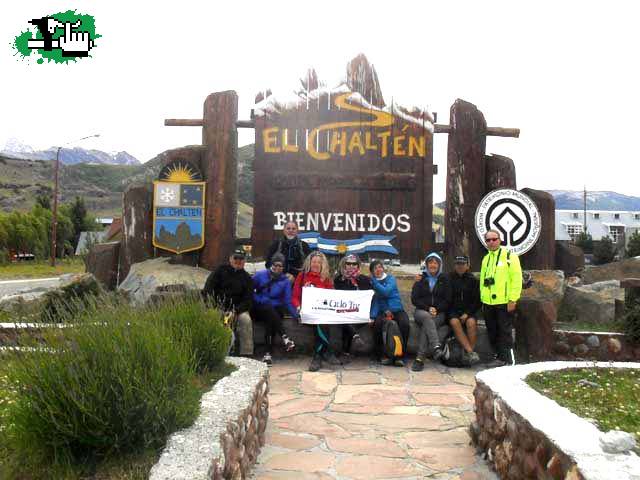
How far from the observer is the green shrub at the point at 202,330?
4.55 meters

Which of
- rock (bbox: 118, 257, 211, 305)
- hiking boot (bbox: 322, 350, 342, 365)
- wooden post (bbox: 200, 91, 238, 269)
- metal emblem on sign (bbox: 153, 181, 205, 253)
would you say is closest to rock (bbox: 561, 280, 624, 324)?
hiking boot (bbox: 322, 350, 342, 365)

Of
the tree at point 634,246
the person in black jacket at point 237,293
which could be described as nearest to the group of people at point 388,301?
the person in black jacket at point 237,293

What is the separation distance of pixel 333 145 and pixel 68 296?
361 cm

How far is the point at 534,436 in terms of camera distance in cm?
309

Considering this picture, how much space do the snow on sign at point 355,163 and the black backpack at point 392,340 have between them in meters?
1.48

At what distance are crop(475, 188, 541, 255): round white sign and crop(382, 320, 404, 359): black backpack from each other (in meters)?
1.80

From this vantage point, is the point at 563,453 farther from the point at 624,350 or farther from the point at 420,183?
the point at 420,183

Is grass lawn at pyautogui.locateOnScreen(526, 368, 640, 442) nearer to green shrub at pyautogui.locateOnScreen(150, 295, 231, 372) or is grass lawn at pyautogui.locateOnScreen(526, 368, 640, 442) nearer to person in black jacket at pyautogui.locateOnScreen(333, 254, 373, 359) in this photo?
green shrub at pyautogui.locateOnScreen(150, 295, 231, 372)

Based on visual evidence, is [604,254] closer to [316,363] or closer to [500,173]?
[500,173]

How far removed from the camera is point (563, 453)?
8.84 ft

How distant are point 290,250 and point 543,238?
311 cm

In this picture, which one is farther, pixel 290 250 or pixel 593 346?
pixel 290 250

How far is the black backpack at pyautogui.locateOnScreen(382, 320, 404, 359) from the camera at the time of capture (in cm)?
681

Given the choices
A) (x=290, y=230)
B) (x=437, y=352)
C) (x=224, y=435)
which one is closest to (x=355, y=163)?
(x=290, y=230)
